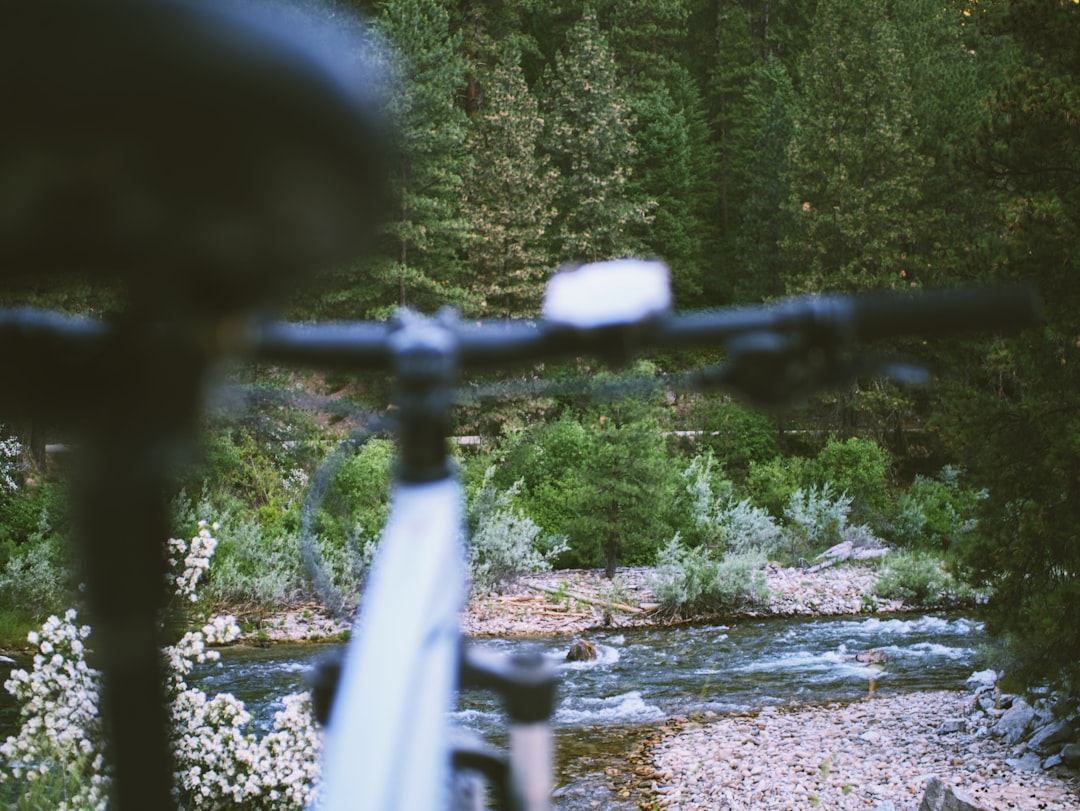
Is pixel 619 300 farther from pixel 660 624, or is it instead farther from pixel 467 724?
pixel 660 624

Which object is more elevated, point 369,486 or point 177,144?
point 177,144

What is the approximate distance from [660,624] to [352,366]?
12.7 m

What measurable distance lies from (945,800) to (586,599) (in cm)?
767

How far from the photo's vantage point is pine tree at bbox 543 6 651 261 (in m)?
27.0

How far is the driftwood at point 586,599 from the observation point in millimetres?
13403

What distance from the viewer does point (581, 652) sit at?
11.2 meters

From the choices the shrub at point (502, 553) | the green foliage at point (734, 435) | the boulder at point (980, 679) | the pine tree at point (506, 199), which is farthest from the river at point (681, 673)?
the pine tree at point (506, 199)

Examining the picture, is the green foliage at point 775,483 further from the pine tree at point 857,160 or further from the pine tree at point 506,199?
the pine tree at point 506,199

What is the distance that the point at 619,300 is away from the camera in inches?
24.2

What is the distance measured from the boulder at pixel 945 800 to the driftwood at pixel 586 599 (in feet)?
22.7

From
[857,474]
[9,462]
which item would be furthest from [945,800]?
[9,462]

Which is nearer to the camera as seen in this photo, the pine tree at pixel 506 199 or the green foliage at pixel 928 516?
the green foliage at pixel 928 516

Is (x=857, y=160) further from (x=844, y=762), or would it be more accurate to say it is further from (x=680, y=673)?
(x=844, y=762)

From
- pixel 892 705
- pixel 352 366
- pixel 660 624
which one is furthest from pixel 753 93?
pixel 352 366
